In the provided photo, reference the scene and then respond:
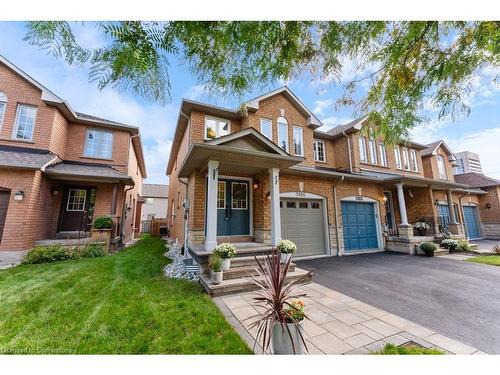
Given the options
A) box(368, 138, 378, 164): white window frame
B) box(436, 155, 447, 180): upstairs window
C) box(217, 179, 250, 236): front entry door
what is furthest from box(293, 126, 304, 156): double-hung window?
box(436, 155, 447, 180): upstairs window

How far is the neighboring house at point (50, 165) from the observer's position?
7297mm

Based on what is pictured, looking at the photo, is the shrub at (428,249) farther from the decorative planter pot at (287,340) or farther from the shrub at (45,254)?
the shrub at (45,254)

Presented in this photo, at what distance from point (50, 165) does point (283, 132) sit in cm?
1004

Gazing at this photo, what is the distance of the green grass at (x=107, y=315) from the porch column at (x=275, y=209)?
9.42ft

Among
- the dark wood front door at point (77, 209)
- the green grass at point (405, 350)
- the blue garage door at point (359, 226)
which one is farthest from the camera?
the blue garage door at point (359, 226)

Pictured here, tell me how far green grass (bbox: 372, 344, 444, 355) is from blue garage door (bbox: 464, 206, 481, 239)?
18.9 meters

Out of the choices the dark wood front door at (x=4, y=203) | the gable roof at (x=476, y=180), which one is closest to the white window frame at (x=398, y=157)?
the gable roof at (x=476, y=180)

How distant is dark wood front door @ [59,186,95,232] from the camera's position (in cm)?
940

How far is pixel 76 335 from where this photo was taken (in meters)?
2.91

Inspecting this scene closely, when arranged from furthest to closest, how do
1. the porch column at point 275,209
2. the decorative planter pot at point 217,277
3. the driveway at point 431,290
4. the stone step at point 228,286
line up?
1. the porch column at point 275,209
2. the decorative planter pot at point 217,277
3. the stone step at point 228,286
4. the driveway at point 431,290

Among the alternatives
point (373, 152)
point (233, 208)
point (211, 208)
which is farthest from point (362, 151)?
point (211, 208)

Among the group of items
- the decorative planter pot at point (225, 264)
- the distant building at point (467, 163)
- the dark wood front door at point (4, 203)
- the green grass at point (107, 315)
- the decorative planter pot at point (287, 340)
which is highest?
the distant building at point (467, 163)
